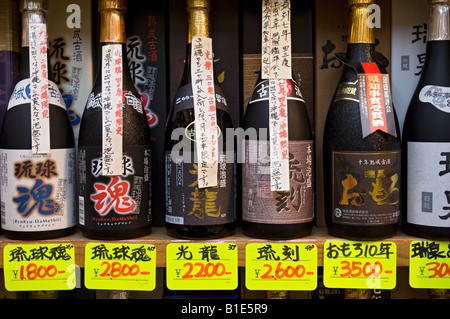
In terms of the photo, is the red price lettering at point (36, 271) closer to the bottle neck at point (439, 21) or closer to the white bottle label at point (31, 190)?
the white bottle label at point (31, 190)

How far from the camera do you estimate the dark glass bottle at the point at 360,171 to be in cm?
77

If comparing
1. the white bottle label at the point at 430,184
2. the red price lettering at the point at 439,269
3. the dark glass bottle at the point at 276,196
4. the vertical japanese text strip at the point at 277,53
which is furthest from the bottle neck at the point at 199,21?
the red price lettering at the point at 439,269

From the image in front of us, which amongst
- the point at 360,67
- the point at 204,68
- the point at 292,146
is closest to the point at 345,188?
the point at 292,146

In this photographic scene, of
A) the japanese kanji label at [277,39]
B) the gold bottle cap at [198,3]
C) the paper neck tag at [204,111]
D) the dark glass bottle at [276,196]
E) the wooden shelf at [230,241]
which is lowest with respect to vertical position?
the wooden shelf at [230,241]

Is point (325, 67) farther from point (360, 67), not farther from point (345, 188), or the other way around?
point (345, 188)

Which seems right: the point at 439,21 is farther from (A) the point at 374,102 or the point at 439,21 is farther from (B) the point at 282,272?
(B) the point at 282,272

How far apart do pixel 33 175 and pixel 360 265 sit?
0.61m

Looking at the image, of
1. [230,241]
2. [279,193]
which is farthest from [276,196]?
[230,241]

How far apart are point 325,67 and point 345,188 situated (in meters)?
0.28

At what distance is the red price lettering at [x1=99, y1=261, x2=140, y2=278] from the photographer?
30.4 inches

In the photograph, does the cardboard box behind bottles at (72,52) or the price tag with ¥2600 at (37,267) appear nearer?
the price tag with ¥2600 at (37,267)

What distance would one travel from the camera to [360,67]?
2.75 ft

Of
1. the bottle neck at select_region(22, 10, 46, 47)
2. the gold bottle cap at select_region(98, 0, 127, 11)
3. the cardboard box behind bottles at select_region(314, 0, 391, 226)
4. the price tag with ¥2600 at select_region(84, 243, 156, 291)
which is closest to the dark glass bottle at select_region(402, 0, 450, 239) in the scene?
the cardboard box behind bottles at select_region(314, 0, 391, 226)

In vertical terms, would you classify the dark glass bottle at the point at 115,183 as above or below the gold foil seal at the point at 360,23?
below
